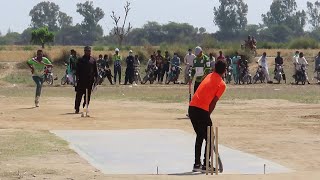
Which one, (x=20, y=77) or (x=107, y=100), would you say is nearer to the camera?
(x=107, y=100)

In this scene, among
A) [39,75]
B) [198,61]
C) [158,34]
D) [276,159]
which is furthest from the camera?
[158,34]

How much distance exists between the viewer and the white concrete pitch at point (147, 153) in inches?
536

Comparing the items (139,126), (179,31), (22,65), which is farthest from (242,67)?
(179,31)

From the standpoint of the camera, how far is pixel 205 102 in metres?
13.5

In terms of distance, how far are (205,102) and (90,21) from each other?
170 meters

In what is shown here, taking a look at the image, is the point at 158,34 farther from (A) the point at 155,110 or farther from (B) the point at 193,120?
(B) the point at 193,120

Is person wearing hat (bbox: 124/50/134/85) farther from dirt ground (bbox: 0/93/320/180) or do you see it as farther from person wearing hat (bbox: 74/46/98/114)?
person wearing hat (bbox: 74/46/98/114)

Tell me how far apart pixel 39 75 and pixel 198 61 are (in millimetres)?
6908

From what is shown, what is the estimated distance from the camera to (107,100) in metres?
30.6

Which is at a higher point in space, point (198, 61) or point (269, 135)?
point (198, 61)

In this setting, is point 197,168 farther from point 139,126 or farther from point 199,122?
point 139,126

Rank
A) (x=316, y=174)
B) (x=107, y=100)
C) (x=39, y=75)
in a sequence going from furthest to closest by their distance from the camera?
(x=107, y=100) < (x=39, y=75) < (x=316, y=174)

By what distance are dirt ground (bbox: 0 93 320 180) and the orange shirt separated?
1374mm

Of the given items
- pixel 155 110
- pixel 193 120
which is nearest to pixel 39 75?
pixel 155 110
